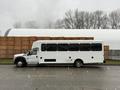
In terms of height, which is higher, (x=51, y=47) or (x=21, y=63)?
(x=51, y=47)

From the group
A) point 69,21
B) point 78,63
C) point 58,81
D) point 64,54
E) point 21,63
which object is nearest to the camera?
point 58,81

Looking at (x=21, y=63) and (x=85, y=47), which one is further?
(x=85, y=47)

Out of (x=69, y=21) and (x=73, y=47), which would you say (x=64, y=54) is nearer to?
(x=73, y=47)

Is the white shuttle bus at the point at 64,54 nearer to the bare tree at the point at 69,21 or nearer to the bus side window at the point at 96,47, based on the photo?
the bus side window at the point at 96,47

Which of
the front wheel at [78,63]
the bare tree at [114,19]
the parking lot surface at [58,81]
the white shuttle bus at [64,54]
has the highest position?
the bare tree at [114,19]

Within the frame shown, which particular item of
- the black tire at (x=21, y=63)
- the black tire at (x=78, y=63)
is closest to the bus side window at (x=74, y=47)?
the black tire at (x=78, y=63)

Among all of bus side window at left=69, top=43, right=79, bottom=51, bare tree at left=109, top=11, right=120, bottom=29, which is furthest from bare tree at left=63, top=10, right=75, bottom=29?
bus side window at left=69, top=43, right=79, bottom=51

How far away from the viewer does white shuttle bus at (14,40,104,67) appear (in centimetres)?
2631

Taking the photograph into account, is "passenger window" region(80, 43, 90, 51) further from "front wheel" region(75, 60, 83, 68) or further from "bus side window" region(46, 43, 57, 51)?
"bus side window" region(46, 43, 57, 51)

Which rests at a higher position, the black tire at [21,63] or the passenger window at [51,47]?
the passenger window at [51,47]

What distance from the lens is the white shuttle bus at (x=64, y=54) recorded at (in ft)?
86.3

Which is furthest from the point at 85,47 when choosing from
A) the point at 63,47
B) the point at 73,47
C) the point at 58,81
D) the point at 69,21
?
the point at 69,21

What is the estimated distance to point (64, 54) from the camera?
2659cm

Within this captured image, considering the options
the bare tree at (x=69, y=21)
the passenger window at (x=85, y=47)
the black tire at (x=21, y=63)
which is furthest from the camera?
the bare tree at (x=69, y=21)
